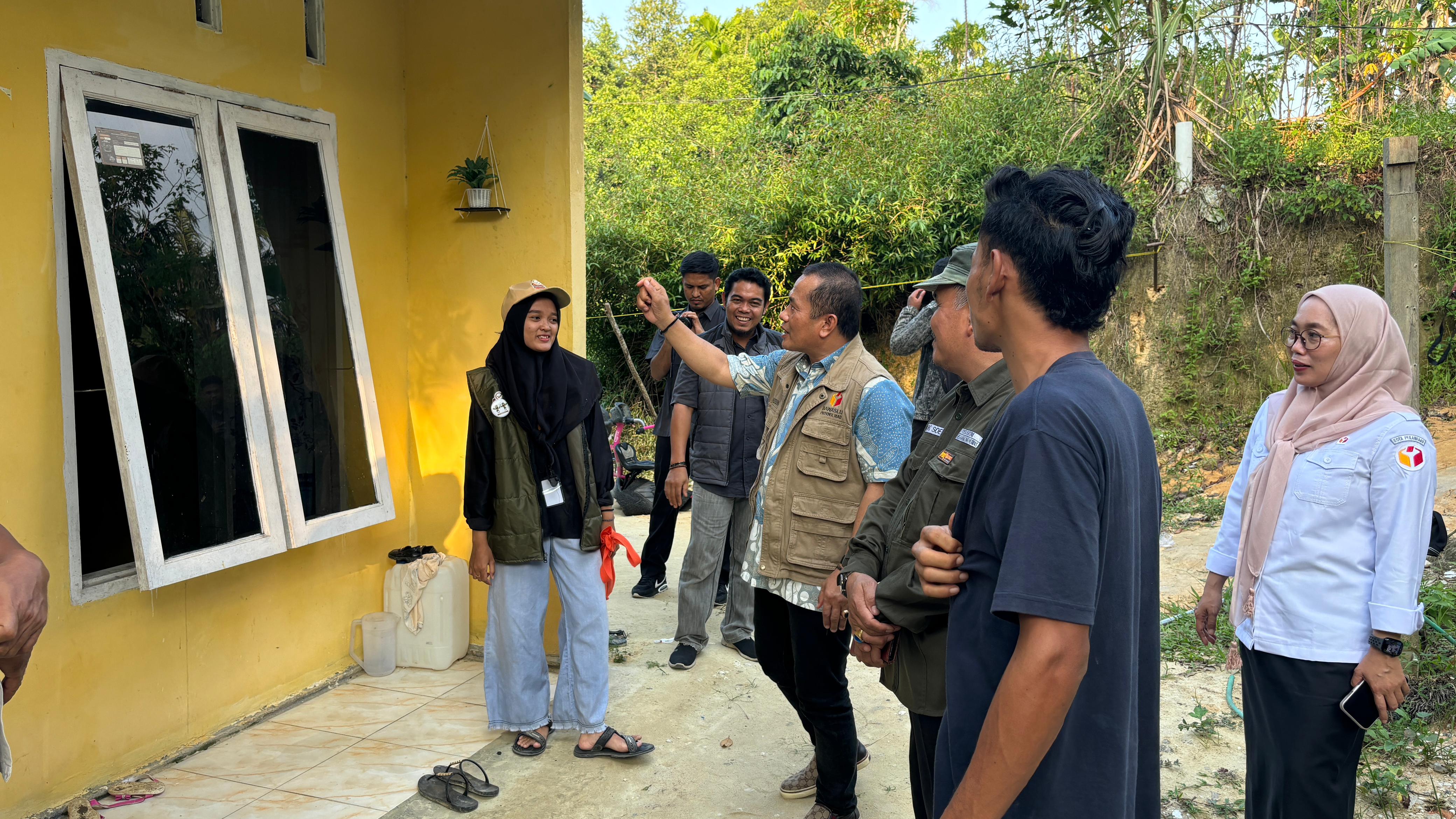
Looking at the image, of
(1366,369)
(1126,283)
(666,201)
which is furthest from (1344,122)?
(1366,369)

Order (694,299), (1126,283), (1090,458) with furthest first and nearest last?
(1126,283) < (694,299) < (1090,458)

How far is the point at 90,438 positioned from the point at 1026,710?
3546mm

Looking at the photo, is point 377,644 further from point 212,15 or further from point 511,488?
point 212,15

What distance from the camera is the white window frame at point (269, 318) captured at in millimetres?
4074

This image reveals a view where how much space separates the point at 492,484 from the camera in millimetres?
3992

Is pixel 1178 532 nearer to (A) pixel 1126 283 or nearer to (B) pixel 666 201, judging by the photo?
(A) pixel 1126 283

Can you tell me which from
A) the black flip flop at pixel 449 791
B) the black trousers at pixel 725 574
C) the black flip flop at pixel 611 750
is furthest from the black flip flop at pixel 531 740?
the black trousers at pixel 725 574

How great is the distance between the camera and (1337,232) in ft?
28.9

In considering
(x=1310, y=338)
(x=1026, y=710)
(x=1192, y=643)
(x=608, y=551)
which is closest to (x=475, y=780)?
(x=608, y=551)

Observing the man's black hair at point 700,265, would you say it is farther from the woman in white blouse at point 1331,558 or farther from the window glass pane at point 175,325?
the woman in white blouse at point 1331,558

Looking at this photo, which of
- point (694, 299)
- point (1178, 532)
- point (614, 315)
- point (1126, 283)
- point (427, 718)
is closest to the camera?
point (427, 718)

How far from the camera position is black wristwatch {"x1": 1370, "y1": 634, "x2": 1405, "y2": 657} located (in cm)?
244

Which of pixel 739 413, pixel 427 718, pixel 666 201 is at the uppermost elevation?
pixel 666 201

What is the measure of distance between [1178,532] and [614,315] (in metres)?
7.73
